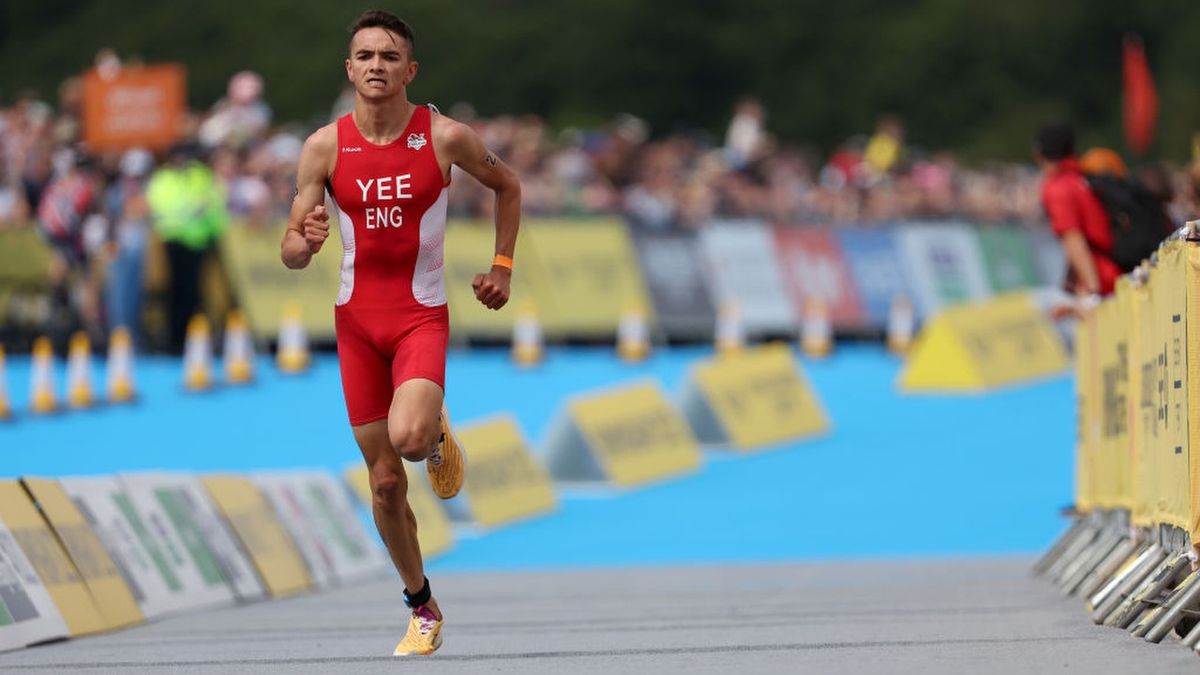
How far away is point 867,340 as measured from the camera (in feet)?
104

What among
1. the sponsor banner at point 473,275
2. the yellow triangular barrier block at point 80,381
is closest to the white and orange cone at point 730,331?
the sponsor banner at point 473,275

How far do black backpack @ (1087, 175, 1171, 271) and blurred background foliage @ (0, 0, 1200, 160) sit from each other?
59.9 meters

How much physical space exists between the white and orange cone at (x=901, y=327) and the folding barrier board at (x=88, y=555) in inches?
736

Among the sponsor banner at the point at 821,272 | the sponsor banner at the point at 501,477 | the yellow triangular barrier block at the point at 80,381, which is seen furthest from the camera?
the sponsor banner at the point at 821,272

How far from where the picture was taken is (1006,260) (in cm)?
3291

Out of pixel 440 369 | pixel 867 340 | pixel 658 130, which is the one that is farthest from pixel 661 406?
pixel 658 130

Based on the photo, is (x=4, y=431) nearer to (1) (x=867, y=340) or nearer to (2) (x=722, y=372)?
(2) (x=722, y=372)

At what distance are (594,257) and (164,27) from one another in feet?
153

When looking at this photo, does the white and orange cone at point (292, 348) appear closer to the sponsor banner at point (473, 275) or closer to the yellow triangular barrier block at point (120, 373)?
the sponsor banner at point (473, 275)

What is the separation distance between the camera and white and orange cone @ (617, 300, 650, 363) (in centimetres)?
2898

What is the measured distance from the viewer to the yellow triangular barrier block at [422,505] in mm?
17672

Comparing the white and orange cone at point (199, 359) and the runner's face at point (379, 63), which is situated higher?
the white and orange cone at point (199, 359)

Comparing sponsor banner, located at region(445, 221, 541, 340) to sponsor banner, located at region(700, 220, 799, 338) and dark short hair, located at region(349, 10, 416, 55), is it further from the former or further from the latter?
dark short hair, located at region(349, 10, 416, 55)

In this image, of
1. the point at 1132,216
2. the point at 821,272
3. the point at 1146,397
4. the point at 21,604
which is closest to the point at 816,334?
the point at 821,272
